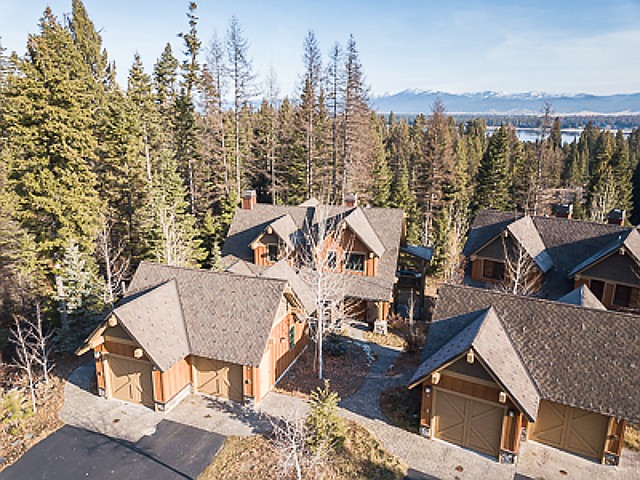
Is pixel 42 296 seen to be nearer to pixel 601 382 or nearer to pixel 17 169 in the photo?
pixel 17 169

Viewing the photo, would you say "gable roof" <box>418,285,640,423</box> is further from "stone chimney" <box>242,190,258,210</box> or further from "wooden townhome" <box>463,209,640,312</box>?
"stone chimney" <box>242,190,258,210</box>

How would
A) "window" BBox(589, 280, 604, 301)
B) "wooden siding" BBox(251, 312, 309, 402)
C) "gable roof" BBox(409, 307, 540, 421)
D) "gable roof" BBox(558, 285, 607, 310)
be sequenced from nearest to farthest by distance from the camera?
"gable roof" BBox(409, 307, 540, 421)
"wooden siding" BBox(251, 312, 309, 402)
"gable roof" BBox(558, 285, 607, 310)
"window" BBox(589, 280, 604, 301)

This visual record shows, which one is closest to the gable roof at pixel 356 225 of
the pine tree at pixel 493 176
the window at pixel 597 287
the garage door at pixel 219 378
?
the garage door at pixel 219 378

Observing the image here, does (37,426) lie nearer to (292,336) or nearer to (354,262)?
(292,336)

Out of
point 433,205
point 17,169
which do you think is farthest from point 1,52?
point 433,205

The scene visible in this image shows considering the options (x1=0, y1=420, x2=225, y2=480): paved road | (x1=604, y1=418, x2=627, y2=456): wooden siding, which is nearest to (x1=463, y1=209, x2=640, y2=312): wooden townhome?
(x1=604, y1=418, x2=627, y2=456): wooden siding

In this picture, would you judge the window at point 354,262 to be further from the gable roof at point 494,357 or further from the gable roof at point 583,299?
the gable roof at point 583,299
